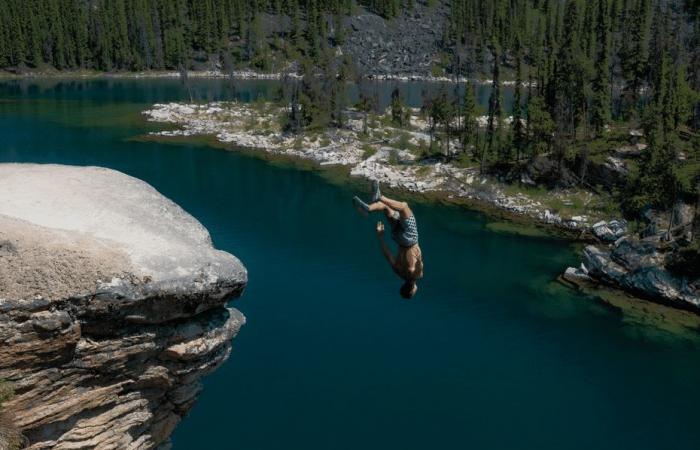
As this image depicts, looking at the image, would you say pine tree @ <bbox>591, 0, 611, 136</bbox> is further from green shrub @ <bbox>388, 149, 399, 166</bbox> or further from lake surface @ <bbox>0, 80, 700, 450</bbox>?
green shrub @ <bbox>388, 149, 399, 166</bbox>

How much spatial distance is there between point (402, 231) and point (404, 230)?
0.10 meters

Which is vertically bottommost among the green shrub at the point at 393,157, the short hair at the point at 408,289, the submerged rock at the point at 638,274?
the submerged rock at the point at 638,274

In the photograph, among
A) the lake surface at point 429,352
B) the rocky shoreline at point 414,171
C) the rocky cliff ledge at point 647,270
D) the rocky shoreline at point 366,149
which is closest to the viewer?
the lake surface at point 429,352

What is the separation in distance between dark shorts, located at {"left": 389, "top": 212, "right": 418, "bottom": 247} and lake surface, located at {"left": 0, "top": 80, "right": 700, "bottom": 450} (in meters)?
24.3

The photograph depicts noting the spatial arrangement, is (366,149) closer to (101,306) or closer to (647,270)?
(647,270)

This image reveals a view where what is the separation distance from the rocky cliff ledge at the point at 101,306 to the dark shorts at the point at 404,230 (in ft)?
15.3

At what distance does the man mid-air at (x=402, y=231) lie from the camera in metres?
13.5

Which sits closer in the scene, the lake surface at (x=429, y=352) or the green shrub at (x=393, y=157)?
the lake surface at (x=429, y=352)

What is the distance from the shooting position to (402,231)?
14.7 m

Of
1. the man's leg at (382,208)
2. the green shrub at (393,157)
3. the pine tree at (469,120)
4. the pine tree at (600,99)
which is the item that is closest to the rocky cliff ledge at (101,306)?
the man's leg at (382,208)

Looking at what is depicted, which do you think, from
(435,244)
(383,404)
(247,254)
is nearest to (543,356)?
(383,404)

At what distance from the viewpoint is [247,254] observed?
6112 centimetres

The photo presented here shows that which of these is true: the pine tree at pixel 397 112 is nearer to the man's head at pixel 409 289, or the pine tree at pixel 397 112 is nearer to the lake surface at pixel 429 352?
the lake surface at pixel 429 352

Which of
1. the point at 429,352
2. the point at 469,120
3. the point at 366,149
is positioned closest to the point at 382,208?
the point at 429,352
